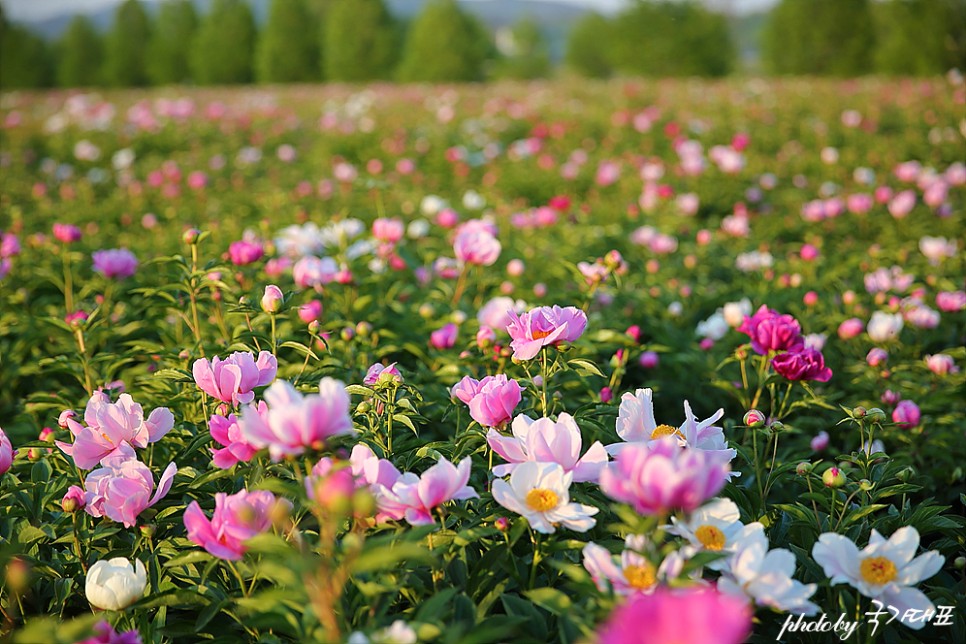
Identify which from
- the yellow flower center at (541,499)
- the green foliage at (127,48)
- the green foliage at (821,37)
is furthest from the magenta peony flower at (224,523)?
the green foliage at (127,48)

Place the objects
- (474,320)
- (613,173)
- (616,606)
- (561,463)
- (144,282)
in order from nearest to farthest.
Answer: (616,606) < (561,463) < (474,320) < (144,282) < (613,173)

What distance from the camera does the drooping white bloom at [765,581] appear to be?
91 centimetres

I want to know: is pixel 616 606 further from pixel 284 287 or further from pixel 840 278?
pixel 840 278

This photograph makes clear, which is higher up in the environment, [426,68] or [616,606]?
[616,606]

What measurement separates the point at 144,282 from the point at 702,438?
2238 millimetres

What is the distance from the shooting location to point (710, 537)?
3.28ft

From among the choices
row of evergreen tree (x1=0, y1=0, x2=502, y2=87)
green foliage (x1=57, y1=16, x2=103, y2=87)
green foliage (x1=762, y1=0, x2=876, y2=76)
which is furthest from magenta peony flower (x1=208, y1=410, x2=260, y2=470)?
green foliage (x1=57, y1=16, x2=103, y2=87)

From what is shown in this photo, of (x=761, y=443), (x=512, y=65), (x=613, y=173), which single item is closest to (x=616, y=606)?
(x=761, y=443)

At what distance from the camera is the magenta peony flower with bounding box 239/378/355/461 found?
2.66 feet

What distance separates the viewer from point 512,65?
32250mm

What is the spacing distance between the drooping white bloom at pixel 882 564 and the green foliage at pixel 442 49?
2072 cm

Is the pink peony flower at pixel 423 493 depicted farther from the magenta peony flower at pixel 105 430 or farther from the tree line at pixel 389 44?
the tree line at pixel 389 44

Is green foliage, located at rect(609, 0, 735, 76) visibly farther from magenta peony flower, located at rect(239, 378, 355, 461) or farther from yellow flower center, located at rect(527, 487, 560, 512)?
magenta peony flower, located at rect(239, 378, 355, 461)

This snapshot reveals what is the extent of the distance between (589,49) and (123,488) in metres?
34.4
